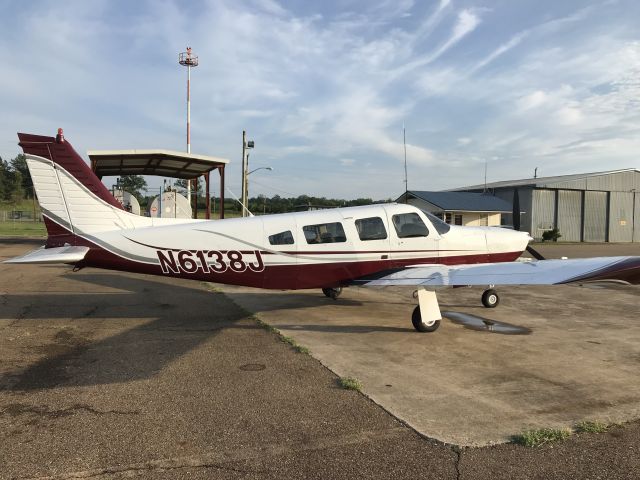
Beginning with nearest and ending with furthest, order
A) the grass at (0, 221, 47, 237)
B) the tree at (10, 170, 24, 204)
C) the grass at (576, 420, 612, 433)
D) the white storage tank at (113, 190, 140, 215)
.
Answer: the grass at (576, 420, 612, 433) → the white storage tank at (113, 190, 140, 215) → the grass at (0, 221, 47, 237) → the tree at (10, 170, 24, 204)

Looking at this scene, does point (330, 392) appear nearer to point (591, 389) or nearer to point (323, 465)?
point (323, 465)

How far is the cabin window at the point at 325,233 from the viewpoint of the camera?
881cm

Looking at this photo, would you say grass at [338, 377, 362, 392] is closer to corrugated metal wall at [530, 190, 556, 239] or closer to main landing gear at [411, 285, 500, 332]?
main landing gear at [411, 285, 500, 332]

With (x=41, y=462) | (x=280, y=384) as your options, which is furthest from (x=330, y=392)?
(x=41, y=462)

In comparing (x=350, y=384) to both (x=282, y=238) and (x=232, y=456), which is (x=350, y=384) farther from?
(x=282, y=238)

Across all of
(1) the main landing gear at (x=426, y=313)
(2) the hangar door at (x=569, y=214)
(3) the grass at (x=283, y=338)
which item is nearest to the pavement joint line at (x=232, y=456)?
(3) the grass at (x=283, y=338)

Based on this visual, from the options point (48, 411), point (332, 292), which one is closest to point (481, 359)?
point (332, 292)

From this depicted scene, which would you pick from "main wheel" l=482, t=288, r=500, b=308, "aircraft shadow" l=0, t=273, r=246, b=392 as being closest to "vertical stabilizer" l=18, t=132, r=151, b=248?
"aircraft shadow" l=0, t=273, r=246, b=392

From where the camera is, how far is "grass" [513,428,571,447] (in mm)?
3990

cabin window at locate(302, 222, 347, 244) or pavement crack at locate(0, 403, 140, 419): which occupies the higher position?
cabin window at locate(302, 222, 347, 244)

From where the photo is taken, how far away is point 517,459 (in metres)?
3.73

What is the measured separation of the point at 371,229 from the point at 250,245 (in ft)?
8.24

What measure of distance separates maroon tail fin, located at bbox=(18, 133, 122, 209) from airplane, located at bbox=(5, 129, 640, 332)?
2 cm

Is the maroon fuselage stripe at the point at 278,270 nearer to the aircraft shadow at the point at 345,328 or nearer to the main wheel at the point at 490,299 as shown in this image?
the aircraft shadow at the point at 345,328
